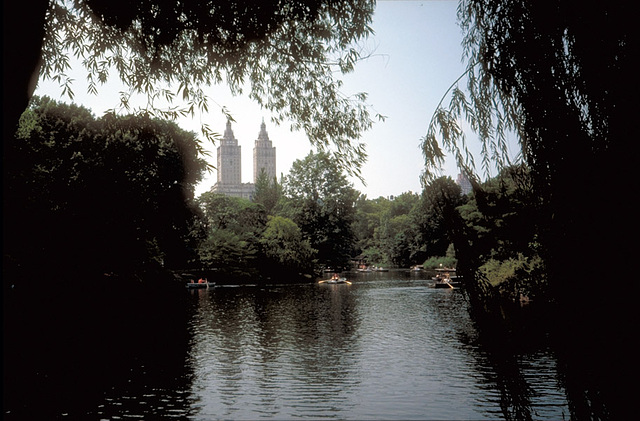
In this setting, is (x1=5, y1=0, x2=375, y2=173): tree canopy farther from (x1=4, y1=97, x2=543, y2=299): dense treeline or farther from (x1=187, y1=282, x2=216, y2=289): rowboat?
(x1=187, y1=282, x2=216, y2=289): rowboat

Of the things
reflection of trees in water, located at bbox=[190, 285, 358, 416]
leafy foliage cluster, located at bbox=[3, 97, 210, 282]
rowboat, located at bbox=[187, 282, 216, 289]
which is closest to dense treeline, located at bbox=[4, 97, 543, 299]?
leafy foliage cluster, located at bbox=[3, 97, 210, 282]

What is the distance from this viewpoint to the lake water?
42.4ft

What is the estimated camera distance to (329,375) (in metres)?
16.7

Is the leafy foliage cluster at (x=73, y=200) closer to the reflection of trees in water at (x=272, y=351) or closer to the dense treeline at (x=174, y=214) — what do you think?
the dense treeline at (x=174, y=214)

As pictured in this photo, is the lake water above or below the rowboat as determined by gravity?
below

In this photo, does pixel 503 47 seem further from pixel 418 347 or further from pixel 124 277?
pixel 124 277

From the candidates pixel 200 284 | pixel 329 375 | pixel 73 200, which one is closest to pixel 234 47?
pixel 329 375

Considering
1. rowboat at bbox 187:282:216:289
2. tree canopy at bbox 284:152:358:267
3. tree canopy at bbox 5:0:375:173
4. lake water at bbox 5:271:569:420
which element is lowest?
lake water at bbox 5:271:569:420

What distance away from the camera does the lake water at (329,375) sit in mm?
12914

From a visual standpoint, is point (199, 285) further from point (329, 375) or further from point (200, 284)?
point (329, 375)

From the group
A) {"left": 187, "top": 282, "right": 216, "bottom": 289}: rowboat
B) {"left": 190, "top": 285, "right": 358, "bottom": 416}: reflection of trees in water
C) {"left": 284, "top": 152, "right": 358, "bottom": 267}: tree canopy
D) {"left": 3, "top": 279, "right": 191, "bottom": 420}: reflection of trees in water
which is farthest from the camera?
{"left": 284, "top": 152, "right": 358, "bottom": 267}: tree canopy

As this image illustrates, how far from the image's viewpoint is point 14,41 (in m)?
4.09

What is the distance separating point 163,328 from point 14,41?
25342 mm

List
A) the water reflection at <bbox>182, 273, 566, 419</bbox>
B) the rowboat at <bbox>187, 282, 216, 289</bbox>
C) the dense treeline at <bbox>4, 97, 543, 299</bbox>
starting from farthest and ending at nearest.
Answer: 1. the rowboat at <bbox>187, 282, 216, 289</bbox>
2. the water reflection at <bbox>182, 273, 566, 419</bbox>
3. the dense treeline at <bbox>4, 97, 543, 299</bbox>
